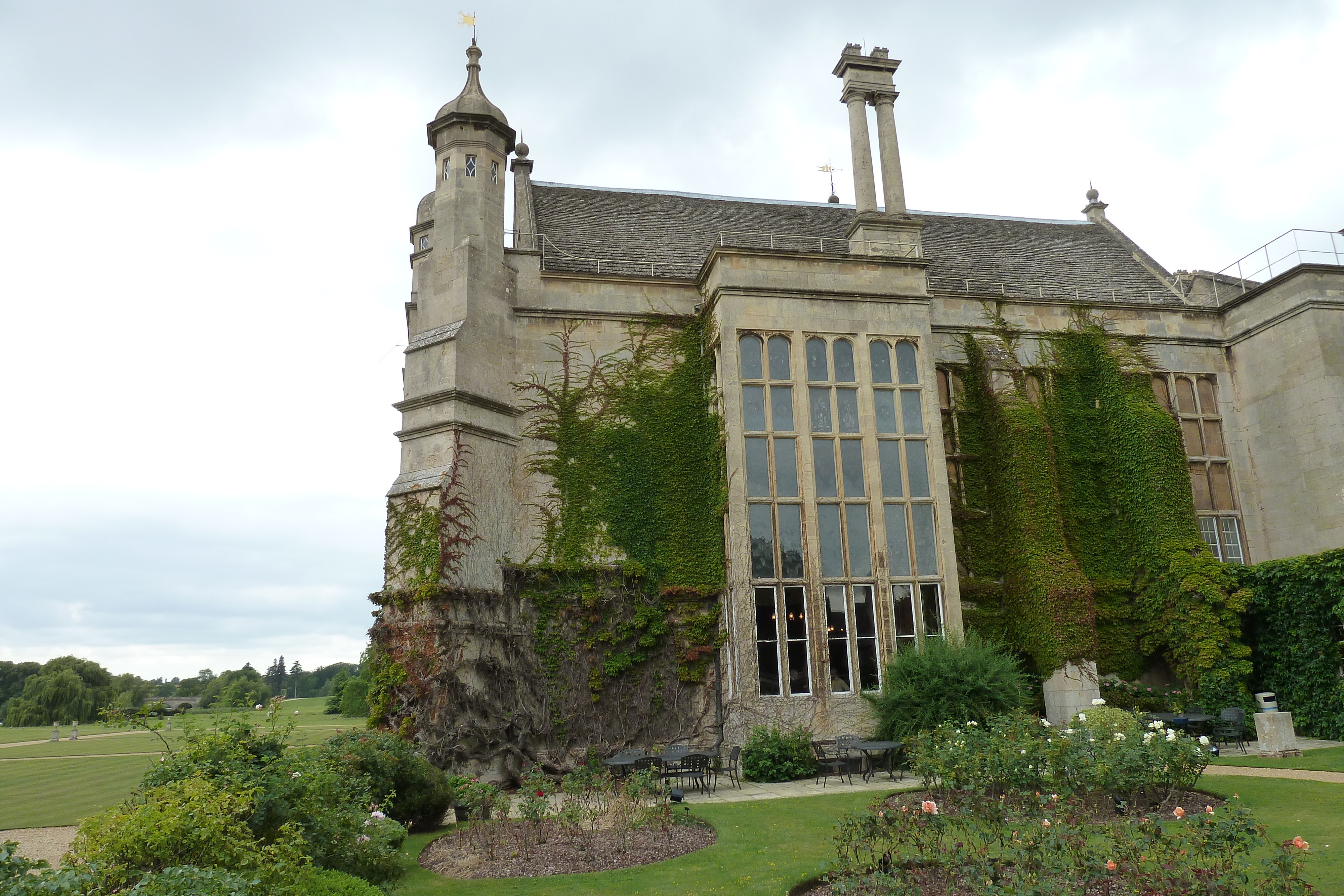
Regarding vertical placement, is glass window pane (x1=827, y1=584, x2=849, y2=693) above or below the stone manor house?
below

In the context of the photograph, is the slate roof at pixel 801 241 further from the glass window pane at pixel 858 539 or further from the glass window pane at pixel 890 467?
the glass window pane at pixel 858 539

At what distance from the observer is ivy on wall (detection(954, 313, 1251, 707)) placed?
63.6 ft

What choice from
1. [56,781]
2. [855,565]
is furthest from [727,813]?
[56,781]

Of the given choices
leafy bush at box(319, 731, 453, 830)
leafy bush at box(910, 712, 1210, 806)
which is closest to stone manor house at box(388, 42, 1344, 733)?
leafy bush at box(319, 731, 453, 830)

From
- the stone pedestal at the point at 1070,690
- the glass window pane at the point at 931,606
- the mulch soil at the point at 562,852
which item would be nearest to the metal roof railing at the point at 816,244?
the glass window pane at the point at 931,606

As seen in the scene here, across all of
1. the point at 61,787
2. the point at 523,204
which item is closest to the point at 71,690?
the point at 61,787

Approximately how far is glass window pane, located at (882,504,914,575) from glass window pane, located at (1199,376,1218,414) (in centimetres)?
1012

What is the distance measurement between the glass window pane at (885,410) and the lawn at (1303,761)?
8.82m

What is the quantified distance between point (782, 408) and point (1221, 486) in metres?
12.5

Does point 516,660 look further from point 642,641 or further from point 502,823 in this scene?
point 502,823

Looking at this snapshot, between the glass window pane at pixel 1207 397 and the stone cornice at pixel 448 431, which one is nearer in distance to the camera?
the stone cornice at pixel 448 431

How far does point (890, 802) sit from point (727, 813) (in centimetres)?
235

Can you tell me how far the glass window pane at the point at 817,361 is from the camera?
1945cm

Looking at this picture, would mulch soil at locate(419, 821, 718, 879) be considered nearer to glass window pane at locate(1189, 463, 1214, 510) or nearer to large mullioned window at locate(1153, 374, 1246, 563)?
glass window pane at locate(1189, 463, 1214, 510)
